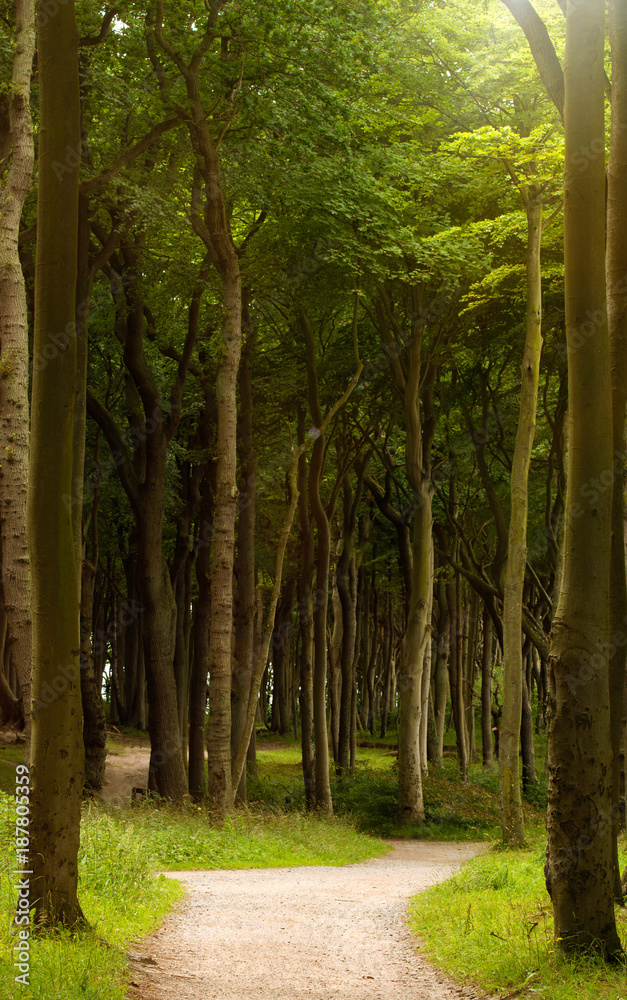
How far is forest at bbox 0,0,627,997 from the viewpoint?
19.1 ft

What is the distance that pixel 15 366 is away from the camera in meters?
9.63

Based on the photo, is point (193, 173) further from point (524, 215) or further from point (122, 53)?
point (524, 215)

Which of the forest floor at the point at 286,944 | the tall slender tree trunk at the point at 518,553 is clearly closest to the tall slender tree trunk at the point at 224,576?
the forest floor at the point at 286,944

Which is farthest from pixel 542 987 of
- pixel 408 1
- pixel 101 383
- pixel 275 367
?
pixel 101 383

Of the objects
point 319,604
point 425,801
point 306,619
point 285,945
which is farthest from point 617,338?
point 425,801

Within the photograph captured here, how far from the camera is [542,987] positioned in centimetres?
524

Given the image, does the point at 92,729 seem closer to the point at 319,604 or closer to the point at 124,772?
the point at 319,604

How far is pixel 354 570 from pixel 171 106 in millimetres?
15056

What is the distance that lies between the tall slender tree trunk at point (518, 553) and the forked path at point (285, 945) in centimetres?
289

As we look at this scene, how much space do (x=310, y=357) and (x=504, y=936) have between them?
13.8 m

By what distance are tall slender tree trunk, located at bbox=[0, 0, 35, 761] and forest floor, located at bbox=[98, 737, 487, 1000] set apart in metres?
3.28

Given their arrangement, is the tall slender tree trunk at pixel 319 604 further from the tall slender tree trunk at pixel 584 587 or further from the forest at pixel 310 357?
the tall slender tree trunk at pixel 584 587

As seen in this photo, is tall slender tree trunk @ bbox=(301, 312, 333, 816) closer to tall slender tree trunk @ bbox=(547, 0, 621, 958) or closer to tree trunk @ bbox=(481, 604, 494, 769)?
tree trunk @ bbox=(481, 604, 494, 769)

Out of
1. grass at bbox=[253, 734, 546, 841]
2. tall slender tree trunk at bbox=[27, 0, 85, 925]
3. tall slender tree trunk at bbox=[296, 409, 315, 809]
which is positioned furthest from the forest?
grass at bbox=[253, 734, 546, 841]
